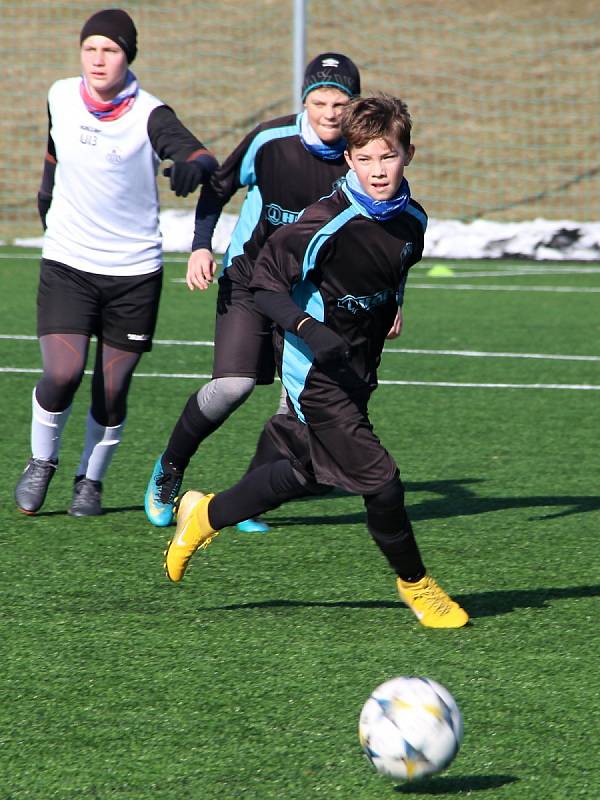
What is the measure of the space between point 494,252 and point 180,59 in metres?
9.34

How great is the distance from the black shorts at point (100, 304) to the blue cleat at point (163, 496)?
0.51 meters

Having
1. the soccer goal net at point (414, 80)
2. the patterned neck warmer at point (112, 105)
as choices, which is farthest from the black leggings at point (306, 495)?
the soccer goal net at point (414, 80)

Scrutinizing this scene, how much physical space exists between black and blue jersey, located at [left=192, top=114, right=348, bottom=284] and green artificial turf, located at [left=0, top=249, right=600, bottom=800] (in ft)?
3.76

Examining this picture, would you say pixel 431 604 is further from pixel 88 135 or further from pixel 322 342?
pixel 88 135

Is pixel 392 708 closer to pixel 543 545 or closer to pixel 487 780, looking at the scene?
pixel 487 780

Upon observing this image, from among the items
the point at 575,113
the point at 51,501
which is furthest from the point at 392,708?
the point at 575,113

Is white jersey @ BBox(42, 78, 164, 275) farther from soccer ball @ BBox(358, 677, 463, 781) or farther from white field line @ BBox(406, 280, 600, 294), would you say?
white field line @ BBox(406, 280, 600, 294)

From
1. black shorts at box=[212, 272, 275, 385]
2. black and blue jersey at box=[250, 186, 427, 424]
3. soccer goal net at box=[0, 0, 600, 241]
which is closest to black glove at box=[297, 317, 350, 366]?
black and blue jersey at box=[250, 186, 427, 424]

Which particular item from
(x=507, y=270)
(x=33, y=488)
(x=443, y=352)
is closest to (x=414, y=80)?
(x=507, y=270)

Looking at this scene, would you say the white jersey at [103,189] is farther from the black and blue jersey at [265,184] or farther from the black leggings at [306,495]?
the black leggings at [306,495]

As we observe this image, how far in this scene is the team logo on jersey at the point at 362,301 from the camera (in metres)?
4.45

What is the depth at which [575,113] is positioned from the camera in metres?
24.0

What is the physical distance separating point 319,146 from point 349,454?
4.73ft

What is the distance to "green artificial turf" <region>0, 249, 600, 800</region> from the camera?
342cm
